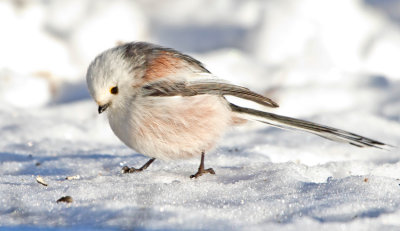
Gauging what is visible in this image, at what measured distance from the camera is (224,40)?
7020 mm

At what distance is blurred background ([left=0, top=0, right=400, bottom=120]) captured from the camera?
6.46 m

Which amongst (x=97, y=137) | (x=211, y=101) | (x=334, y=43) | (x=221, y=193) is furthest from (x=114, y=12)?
(x=221, y=193)

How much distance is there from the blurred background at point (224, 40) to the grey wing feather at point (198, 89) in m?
2.70

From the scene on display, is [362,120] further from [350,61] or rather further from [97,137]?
[97,137]

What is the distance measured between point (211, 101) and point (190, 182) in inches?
22.0

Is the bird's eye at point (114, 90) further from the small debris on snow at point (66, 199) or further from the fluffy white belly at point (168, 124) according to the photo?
the small debris on snow at point (66, 199)

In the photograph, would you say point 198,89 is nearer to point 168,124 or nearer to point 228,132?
point 168,124

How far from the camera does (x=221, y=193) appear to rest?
3.10m

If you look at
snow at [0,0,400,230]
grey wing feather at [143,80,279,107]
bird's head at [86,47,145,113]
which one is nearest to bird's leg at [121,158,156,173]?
snow at [0,0,400,230]

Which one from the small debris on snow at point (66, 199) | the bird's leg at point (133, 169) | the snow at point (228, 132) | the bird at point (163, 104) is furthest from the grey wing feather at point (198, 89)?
the small debris on snow at point (66, 199)

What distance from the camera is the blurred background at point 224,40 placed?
21.2 ft

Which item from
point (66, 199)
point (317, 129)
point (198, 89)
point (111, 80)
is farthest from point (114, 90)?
point (317, 129)

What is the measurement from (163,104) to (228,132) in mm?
600

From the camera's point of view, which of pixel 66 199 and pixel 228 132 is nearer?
pixel 66 199
